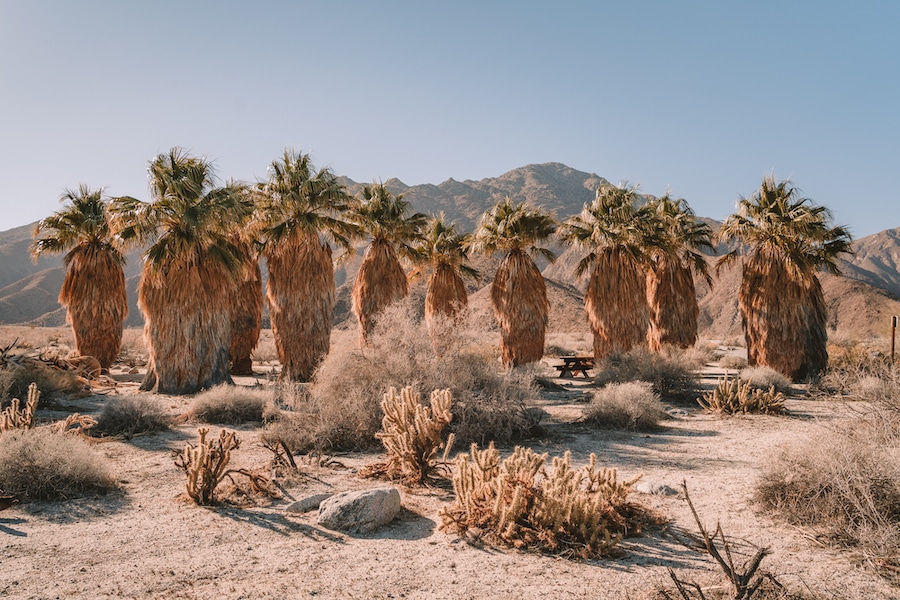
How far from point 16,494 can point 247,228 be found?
1432 centimetres

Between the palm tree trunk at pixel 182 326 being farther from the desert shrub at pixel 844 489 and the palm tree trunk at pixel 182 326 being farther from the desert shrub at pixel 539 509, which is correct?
the desert shrub at pixel 844 489

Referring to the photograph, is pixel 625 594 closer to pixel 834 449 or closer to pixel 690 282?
pixel 834 449

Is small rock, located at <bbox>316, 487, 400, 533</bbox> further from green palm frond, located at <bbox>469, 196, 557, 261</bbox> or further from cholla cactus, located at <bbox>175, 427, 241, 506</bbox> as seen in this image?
green palm frond, located at <bbox>469, 196, 557, 261</bbox>

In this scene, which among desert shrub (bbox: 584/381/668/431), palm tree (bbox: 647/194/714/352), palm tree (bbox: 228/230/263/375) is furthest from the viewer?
palm tree (bbox: 647/194/714/352)

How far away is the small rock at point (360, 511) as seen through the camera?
606cm

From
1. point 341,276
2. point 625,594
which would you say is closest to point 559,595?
point 625,594

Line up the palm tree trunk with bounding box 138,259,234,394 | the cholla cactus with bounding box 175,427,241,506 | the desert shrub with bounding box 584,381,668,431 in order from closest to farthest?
1. the cholla cactus with bounding box 175,427,241,506
2. the desert shrub with bounding box 584,381,668,431
3. the palm tree trunk with bounding box 138,259,234,394

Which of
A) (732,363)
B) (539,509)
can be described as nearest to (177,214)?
(539,509)

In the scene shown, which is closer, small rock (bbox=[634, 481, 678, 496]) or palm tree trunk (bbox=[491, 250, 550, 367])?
small rock (bbox=[634, 481, 678, 496])

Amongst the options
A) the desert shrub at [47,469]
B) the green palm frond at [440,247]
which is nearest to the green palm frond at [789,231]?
the green palm frond at [440,247]

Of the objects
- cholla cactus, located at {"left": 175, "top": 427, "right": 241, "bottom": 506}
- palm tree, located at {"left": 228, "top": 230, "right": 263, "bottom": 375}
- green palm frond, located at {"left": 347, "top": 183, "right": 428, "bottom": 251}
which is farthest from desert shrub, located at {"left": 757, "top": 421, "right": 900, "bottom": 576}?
palm tree, located at {"left": 228, "top": 230, "right": 263, "bottom": 375}

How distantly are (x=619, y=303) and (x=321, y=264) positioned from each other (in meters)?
11.1

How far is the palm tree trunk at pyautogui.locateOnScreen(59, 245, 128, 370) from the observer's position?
20.9 metres

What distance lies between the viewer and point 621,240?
20562 millimetres
